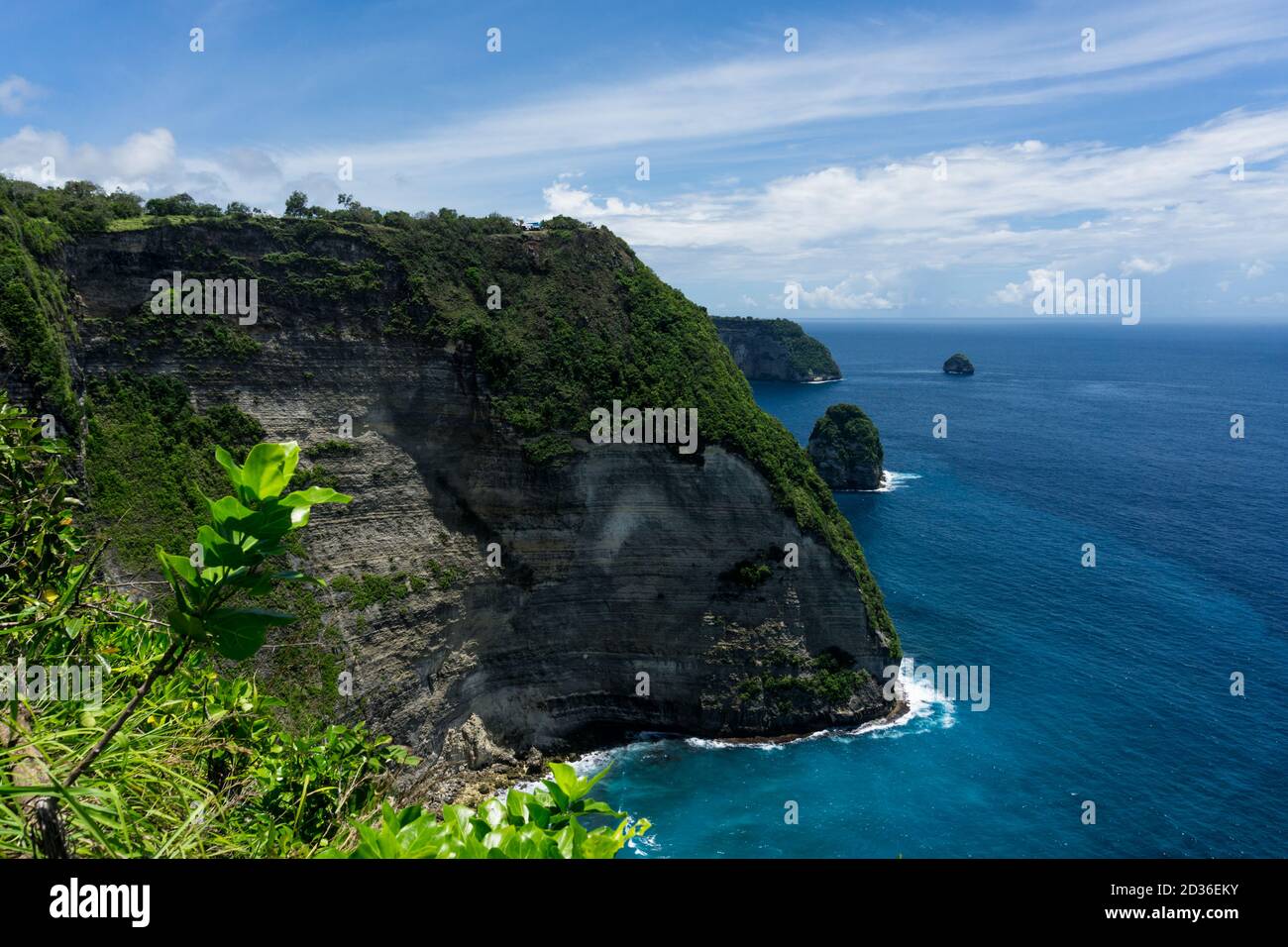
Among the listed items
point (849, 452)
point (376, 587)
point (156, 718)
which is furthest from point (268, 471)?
point (849, 452)

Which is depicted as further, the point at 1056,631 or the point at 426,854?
the point at 1056,631

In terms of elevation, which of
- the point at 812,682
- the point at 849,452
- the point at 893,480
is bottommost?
the point at 812,682

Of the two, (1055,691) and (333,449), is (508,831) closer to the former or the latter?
(333,449)

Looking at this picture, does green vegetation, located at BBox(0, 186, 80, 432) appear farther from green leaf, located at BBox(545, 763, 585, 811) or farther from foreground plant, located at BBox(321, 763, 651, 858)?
green leaf, located at BBox(545, 763, 585, 811)

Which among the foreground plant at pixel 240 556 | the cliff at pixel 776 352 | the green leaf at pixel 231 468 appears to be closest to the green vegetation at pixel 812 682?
the foreground plant at pixel 240 556

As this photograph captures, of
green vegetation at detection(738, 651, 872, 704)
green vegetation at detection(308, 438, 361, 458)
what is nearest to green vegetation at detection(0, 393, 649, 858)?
green vegetation at detection(308, 438, 361, 458)

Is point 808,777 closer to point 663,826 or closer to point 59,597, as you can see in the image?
point 663,826
